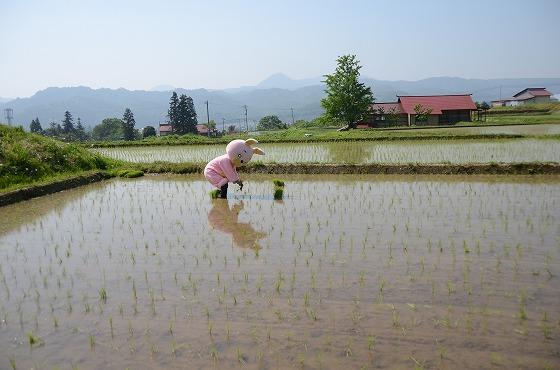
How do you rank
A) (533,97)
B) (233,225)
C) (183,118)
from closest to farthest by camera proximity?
(233,225)
(183,118)
(533,97)

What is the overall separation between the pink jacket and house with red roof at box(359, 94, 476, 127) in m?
25.0

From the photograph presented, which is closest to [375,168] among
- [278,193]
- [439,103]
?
[278,193]

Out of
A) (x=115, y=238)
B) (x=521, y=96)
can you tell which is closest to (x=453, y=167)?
(x=115, y=238)

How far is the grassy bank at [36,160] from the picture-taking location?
10.7 metres

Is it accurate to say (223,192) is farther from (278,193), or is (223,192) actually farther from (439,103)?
(439,103)

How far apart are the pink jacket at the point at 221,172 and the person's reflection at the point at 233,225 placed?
0.40 m

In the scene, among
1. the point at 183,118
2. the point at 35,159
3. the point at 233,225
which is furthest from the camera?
the point at 183,118

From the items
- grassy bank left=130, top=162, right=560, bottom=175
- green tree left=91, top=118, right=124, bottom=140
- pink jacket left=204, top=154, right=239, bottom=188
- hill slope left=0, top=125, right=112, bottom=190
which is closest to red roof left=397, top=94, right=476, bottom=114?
grassy bank left=130, top=162, right=560, bottom=175

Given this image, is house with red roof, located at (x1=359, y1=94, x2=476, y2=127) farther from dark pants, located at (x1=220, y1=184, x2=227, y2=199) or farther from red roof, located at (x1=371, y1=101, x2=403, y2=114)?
dark pants, located at (x1=220, y1=184, x2=227, y2=199)

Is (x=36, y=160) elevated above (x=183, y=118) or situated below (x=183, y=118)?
below

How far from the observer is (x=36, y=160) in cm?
1160

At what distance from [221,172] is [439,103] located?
29.4 metres

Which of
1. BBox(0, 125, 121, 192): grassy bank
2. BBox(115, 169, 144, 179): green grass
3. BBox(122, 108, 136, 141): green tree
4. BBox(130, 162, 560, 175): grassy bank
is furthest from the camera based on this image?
BBox(122, 108, 136, 141): green tree

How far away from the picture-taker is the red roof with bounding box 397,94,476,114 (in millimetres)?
33812
